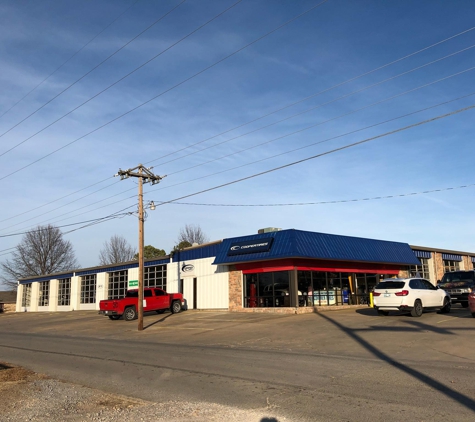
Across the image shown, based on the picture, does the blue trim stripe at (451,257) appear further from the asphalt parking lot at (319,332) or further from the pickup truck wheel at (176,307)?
the pickup truck wheel at (176,307)

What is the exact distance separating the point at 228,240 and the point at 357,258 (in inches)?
341

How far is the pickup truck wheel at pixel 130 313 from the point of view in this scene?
30.0 m

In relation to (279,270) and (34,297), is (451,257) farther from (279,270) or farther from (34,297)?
(34,297)

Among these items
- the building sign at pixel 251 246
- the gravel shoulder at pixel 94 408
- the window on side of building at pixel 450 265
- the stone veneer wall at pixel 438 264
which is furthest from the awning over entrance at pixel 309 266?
the gravel shoulder at pixel 94 408

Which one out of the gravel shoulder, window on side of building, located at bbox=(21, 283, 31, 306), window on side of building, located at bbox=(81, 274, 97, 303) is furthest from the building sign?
window on side of building, located at bbox=(21, 283, 31, 306)

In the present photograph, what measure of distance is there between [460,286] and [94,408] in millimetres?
23535

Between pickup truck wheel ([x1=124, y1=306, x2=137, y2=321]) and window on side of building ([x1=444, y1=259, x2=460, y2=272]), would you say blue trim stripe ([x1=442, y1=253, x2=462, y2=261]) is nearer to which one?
window on side of building ([x1=444, y1=259, x2=460, y2=272])

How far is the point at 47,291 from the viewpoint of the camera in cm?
5266

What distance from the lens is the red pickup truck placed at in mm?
29891

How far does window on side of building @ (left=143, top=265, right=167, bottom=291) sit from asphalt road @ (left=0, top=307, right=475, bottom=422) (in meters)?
16.3

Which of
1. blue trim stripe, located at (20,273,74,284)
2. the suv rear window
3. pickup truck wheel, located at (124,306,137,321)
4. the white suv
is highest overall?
blue trim stripe, located at (20,273,74,284)

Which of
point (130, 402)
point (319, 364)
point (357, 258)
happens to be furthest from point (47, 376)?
point (357, 258)

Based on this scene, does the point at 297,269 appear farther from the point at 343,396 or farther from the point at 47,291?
the point at 47,291

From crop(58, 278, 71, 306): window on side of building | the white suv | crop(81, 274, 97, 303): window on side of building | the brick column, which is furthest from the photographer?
crop(58, 278, 71, 306): window on side of building
